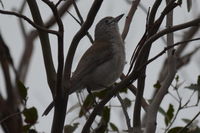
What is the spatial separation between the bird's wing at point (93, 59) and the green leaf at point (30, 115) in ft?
3.40

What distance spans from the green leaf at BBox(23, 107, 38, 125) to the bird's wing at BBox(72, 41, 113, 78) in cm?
104

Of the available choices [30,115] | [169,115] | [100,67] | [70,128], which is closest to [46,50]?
[30,115]

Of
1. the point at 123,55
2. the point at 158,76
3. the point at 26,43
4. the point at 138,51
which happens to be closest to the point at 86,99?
the point at 123,55

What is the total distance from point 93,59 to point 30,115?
145cm

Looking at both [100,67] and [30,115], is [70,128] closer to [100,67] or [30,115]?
[30,115]

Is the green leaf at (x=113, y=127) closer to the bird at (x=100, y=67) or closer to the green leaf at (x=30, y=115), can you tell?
the bird at (x=100, y=67)

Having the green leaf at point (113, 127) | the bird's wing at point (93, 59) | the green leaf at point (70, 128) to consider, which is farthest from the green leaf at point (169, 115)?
the bird's wing at point (93, 59)

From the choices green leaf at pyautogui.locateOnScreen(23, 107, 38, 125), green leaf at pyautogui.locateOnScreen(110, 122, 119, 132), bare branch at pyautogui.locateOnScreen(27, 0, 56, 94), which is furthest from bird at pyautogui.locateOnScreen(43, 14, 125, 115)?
bare branch at pyautogui.locateOnScreen(27, 0, 56, 94)

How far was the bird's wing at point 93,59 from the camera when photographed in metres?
5.44

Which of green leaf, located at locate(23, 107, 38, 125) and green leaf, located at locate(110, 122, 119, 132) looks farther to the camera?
green leaf, located at locate(110, 122, 119, 132)

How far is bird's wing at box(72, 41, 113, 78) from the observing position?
17.8 ft

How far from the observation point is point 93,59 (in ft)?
18.5

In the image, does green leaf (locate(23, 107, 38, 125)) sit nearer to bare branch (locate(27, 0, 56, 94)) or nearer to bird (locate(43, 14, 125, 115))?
bare branch (locate(27, 0, 56, 94))

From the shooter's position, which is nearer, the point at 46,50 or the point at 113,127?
the point at 46,50
